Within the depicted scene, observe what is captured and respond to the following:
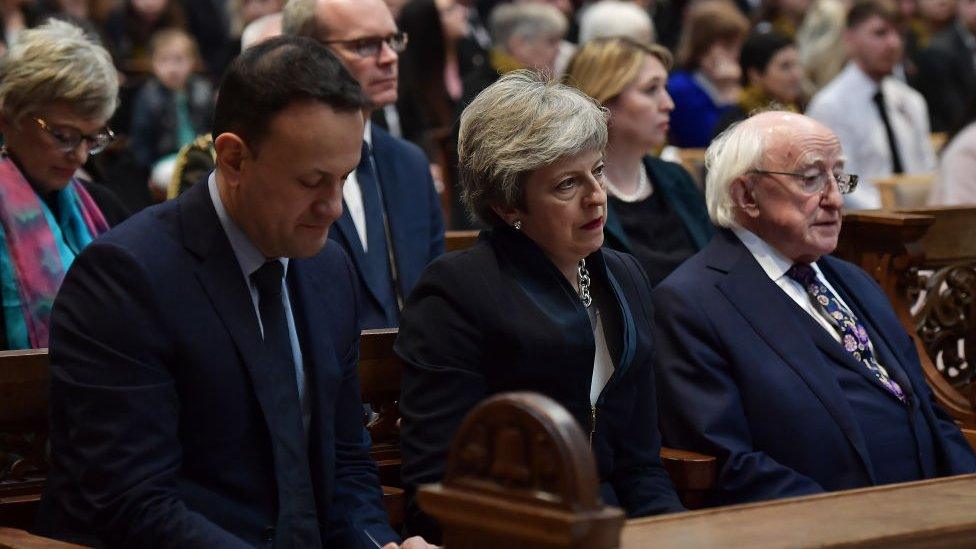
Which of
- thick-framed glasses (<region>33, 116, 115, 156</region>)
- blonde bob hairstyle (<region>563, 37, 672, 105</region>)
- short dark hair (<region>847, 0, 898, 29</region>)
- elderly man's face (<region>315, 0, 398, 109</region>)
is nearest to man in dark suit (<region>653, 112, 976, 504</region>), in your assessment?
blonde bob hairstyle (<region>563, 37, 672, 105</region>)

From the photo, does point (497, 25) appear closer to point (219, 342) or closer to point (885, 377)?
point (885, 377)

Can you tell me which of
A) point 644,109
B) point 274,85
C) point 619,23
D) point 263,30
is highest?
point 274,85

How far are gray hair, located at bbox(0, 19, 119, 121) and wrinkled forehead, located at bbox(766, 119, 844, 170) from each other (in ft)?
5.39

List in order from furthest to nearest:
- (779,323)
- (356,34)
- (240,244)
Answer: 1. (356,34)
2. (779,323)
3. (240,244)

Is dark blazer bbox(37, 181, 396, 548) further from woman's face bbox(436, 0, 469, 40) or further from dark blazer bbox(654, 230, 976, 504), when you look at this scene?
woman's face bbox(436, 0, 469, 40)

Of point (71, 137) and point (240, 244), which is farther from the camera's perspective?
point (71, 137)

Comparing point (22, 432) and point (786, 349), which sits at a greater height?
point (22, 432)

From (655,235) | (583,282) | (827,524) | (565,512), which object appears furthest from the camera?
(655,235)

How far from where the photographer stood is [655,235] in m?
4.39

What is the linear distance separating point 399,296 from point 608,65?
3.44 feet

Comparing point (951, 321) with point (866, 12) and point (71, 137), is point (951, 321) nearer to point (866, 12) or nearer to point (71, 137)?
point (71, 137)

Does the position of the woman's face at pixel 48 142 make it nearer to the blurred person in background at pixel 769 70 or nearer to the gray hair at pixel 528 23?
the gray hair at pixel 528 23

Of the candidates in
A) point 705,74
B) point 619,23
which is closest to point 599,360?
point 619,23

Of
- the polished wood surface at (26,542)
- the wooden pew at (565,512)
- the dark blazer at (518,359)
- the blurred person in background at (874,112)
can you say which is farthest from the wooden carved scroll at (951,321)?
the polished wood surface at (26,542)
